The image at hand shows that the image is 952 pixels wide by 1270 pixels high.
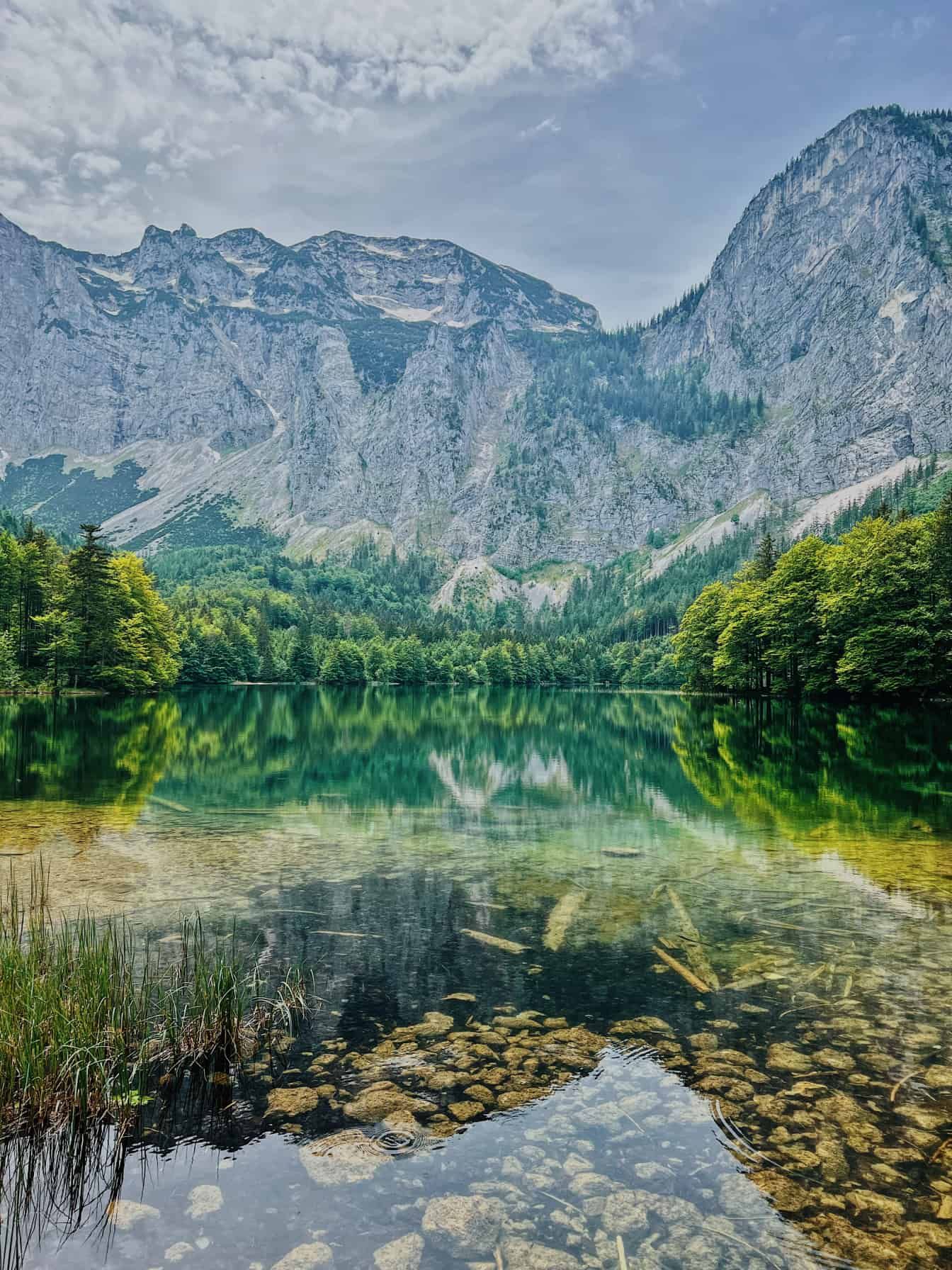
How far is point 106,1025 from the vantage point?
26.3 ft

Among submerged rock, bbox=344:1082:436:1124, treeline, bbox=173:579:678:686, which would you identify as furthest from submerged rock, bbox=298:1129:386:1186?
treeline, bbox=173:579:678:686

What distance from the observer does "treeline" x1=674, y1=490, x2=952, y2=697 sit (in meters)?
61.1

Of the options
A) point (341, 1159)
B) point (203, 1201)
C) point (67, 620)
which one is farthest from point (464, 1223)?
point (67, 620)

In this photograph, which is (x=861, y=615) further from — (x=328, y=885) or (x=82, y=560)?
(x=82, y=560)

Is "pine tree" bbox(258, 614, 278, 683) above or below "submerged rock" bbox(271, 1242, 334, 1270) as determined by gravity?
above

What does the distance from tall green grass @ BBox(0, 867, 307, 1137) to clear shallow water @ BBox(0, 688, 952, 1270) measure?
68 centimetres

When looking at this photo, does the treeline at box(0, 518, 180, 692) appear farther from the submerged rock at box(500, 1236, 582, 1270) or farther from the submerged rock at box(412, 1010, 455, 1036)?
the submerged rock at box(500, 1236, 582, 1270)

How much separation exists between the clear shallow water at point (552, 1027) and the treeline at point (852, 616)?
38.8 metres

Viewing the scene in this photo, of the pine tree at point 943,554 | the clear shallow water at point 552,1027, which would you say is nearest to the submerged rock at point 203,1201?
the clear shallow water at point 552,1027

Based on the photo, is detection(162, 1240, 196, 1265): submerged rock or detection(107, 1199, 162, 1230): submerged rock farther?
detection(107, 1199, 162, 1230): submerged rock

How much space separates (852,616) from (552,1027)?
65043 millimetres

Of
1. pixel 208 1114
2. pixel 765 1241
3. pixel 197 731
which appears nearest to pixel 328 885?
pixel 208 1114

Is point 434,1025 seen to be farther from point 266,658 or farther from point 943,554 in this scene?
point 266,658

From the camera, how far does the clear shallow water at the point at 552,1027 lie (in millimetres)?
6047
